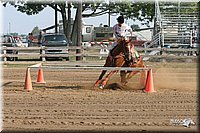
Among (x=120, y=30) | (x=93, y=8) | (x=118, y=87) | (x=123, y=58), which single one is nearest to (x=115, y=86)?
(x=118, y=87)

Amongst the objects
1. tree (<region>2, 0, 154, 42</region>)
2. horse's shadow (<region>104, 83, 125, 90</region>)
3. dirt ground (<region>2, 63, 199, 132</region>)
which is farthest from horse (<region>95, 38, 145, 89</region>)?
tree (<region>2, 0, 154, 42</region>)

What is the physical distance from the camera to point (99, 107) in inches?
397

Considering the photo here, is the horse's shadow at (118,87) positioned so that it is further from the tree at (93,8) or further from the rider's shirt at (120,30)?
the tree at (93,8)

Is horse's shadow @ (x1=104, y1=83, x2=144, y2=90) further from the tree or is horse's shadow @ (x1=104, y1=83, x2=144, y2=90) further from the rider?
the tree

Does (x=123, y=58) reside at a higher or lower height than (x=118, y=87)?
higher

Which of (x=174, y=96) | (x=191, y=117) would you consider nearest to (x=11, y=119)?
(x=191, y=117)

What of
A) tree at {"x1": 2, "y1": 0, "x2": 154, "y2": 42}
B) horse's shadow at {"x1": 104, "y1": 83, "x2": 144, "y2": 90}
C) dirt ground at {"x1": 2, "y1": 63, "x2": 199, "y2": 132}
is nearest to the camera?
dirt ground at {"x1": 2, "y1": 63, "x2": 199, "y2": 132}

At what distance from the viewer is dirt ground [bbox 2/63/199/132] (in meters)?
8.17

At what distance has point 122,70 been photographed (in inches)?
511

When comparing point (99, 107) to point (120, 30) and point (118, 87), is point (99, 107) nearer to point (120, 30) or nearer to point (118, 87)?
point (118, 87)

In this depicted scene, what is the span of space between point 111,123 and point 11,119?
6.22 feet

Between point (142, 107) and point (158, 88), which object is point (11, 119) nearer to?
point (142, 107)

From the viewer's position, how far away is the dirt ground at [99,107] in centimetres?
817

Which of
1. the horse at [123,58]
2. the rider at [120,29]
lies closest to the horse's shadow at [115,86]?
the horse at [123,58]
